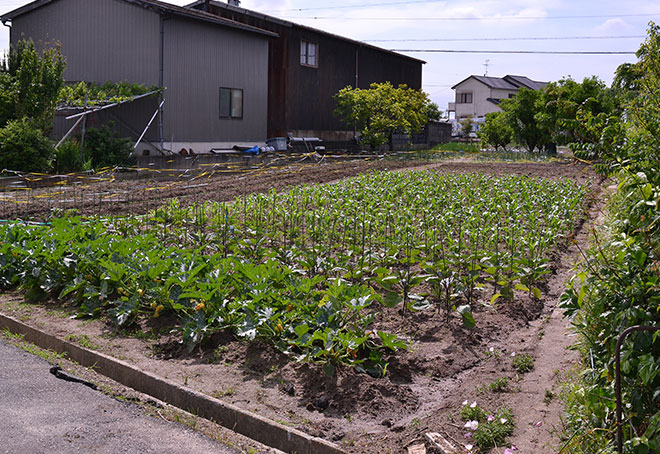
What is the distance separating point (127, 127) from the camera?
21.8 metres

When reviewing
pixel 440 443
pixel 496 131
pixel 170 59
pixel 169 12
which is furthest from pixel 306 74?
pixel 440 443

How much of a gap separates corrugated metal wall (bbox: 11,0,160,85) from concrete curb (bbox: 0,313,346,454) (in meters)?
18.2

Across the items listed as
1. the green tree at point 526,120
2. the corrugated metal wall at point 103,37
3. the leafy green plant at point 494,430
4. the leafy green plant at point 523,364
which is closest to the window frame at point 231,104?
the corrugated metal wall at point 103,37

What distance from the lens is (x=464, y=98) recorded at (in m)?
74.1

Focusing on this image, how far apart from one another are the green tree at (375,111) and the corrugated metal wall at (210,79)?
543cm

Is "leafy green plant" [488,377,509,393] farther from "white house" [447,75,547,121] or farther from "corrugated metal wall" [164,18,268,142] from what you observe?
"white house" [447,75,547,121]

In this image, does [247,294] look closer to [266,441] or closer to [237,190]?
[266,441]

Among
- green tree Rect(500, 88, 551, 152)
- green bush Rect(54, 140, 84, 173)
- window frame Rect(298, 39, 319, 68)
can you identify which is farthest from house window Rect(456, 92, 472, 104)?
green bush Rect(54, 140, 84, 173)

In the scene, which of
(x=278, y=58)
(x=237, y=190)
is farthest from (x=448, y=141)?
(x=237, y=190)

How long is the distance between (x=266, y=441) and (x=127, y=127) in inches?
761

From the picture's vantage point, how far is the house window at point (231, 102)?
24.8 m

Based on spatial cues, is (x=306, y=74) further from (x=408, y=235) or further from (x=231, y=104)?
(x=408, y=235)

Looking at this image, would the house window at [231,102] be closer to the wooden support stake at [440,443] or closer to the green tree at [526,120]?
the green tree at [526,120]

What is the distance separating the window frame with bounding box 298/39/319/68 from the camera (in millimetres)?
29906
